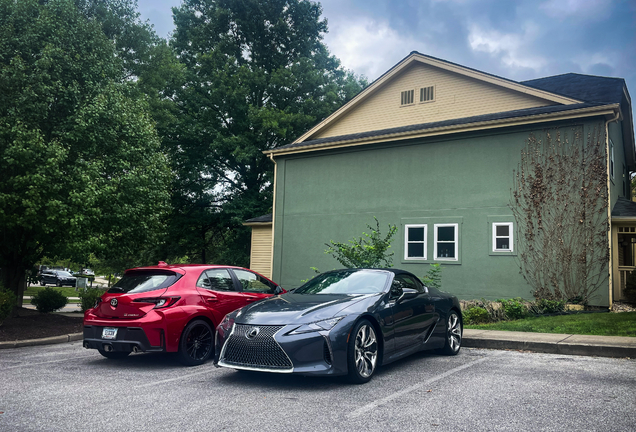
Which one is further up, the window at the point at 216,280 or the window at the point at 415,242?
the window at the point at 415,242

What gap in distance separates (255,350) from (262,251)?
55.2 feet

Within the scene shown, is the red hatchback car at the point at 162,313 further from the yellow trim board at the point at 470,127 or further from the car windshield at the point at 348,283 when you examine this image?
the yellow trim board at the point at 470,127

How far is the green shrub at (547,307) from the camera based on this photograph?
13.4m

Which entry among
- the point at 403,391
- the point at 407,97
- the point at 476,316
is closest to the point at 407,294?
the point at 403,391

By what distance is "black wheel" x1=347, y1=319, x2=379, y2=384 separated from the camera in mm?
5863

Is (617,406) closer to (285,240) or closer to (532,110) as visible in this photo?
(532,110)

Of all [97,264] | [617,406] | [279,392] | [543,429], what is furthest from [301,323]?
[97,264]

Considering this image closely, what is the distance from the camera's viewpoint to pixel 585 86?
60.2 feet

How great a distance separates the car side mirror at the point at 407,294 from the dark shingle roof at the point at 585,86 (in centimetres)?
1123

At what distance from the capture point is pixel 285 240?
2045 centimetres

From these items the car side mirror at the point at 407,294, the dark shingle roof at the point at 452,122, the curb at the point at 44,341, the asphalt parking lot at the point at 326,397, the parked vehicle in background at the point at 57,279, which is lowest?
A: the parked vehicle in background at the point at 57,279

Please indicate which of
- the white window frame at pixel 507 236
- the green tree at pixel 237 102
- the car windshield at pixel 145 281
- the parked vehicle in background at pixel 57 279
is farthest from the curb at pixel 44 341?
the parked vehicle in background at pixel 57 279

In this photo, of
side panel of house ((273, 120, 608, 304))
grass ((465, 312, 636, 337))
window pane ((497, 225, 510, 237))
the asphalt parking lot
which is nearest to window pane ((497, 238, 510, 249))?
side panel of house ((273, 120, 608, 304))

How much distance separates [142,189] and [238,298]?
7085 millimetres
